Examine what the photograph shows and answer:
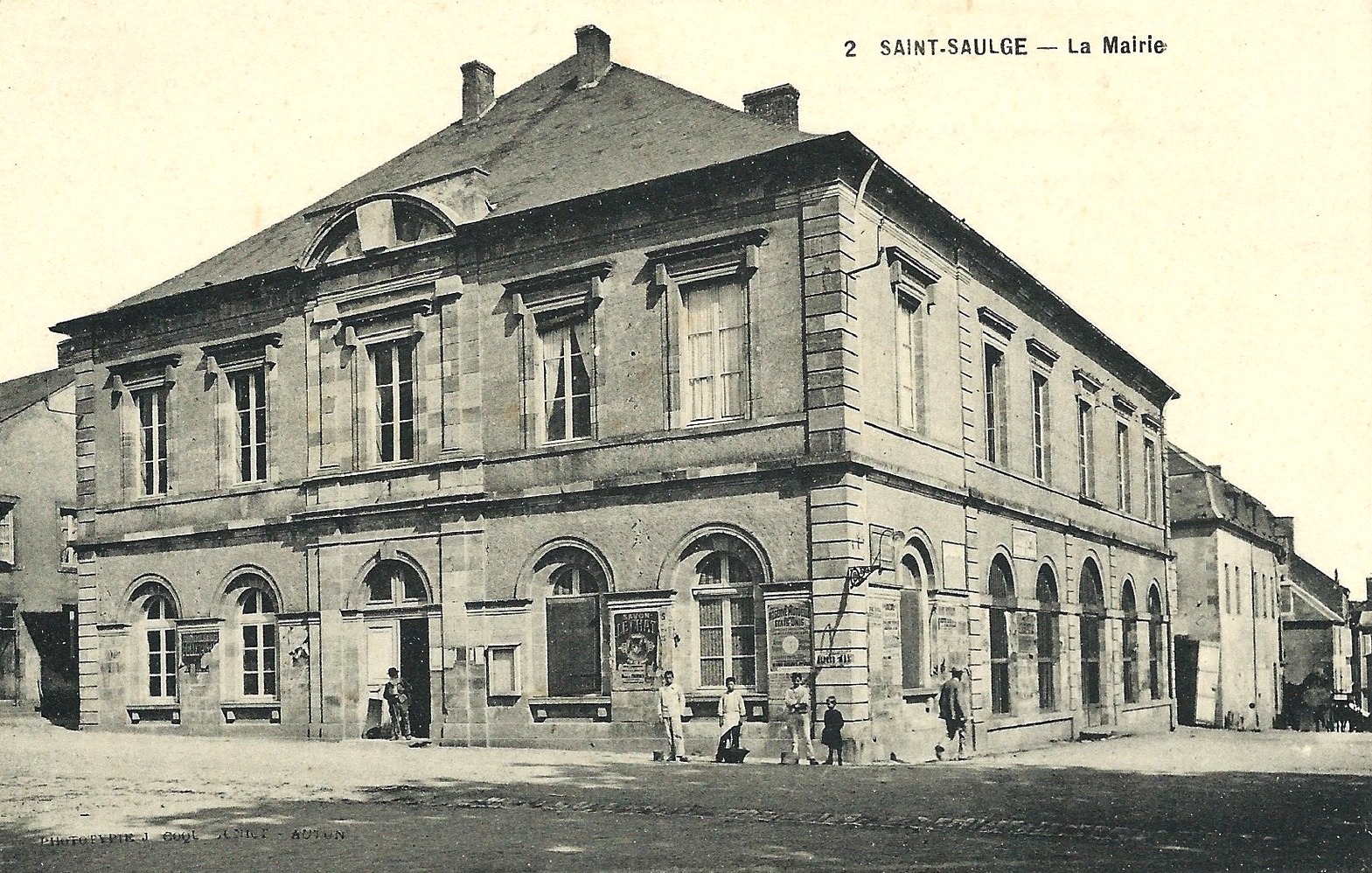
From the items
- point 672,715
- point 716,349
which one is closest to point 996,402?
point 716,349

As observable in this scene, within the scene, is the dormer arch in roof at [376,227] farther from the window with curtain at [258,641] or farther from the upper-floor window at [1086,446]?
the upper-floor window at [1086,446]

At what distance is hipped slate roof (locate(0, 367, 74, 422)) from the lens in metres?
33.2

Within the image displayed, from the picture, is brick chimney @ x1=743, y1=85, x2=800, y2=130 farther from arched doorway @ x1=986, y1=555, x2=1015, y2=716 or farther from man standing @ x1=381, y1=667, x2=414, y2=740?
man standing @ x1=381, y1=667, x2=414, y2=740

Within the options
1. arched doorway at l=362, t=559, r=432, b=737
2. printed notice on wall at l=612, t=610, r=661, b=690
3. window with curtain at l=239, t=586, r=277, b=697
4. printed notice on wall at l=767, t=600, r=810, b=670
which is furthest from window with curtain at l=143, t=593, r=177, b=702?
printed notice on wall at l=767, t=600, r=810, b=670

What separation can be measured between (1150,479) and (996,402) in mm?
11586

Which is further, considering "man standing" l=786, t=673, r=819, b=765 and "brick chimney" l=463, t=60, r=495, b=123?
"brick chimney" l=463, t=60, r=495, b=123

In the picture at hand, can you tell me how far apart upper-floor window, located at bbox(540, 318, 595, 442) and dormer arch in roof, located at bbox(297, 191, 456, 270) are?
8.35 feet

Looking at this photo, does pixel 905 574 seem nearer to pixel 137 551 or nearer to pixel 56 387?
→ pixel 137 551

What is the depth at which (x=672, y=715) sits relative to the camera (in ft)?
59.3

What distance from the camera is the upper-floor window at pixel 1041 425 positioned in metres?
25.9

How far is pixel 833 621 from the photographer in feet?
58.5

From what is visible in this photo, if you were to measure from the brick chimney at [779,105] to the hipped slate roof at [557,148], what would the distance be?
1.13 meters

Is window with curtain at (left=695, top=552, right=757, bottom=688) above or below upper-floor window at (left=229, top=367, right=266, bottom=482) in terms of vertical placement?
below

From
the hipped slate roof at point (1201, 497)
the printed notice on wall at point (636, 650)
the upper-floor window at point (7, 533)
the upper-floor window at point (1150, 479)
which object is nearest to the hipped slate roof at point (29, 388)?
the upper-floor window at point (7, 533)
